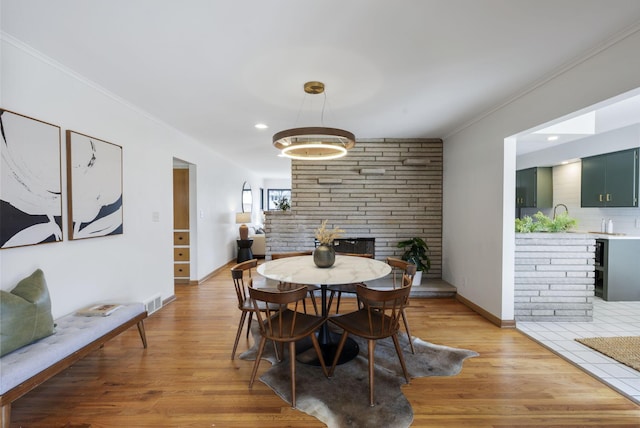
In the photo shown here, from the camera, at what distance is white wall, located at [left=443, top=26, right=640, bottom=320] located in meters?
1.98

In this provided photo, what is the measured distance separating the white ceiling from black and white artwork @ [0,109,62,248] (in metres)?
0.60

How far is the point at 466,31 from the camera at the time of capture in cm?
179

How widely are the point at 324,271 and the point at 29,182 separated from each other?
2.29 m

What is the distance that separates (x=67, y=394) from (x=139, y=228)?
1.73 meters

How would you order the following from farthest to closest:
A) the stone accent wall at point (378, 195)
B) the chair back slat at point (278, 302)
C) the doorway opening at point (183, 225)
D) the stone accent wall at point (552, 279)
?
the doorway opening at point (183, 225) < the stone accent wall at point (378, 195) < the stone accent wall at point (552, 279) < the chair back slat at point (278, 302)

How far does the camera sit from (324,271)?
2420 millimetres

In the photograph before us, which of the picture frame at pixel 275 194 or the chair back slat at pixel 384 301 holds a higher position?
the picture frame at pixel 275 194

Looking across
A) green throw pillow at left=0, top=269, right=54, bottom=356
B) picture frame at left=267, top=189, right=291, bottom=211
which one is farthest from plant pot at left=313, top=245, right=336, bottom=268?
picture frame at left=267, top=189, right=291, bottom=211

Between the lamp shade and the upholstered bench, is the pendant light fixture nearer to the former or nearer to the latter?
the upholstered bench

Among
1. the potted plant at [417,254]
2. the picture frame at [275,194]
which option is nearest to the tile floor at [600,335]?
the potted plant at [417,254]

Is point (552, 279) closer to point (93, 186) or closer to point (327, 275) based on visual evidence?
point (327, 275)

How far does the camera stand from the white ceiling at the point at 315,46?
1.60 m

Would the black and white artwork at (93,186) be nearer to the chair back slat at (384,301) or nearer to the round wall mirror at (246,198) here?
the chair back slat at (384,301)

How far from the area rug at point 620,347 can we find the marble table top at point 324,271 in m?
2.09
